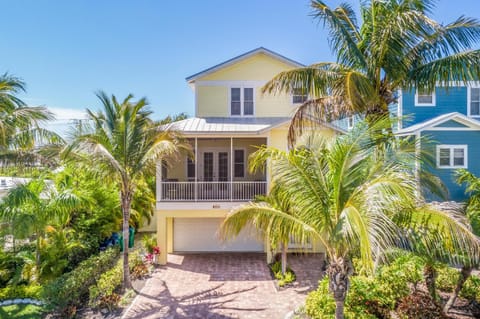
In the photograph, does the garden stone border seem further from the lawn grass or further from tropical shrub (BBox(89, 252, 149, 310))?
tropical shrub (BBox(89, 252, 149, 310))

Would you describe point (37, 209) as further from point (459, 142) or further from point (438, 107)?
point (438, 107)

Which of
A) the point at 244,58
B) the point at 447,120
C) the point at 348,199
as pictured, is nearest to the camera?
the point at 348,199

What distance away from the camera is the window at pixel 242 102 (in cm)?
1508

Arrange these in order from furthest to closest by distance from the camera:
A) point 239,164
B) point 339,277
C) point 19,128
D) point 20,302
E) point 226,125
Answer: point 239,164, point 226,125, point 19,128, point 20,302, point 339,277

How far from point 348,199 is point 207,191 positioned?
8.49 m

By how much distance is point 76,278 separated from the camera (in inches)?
340

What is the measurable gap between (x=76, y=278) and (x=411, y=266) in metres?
10.2

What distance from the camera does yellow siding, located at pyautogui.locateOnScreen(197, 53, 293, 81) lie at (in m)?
15.1

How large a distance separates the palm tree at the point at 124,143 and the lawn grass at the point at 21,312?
2.40 meters

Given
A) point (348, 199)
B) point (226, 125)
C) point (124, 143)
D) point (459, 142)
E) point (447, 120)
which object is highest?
point (447, 120)

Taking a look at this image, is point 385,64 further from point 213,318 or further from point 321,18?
point 213,318

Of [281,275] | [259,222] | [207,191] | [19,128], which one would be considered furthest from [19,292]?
[281,275]

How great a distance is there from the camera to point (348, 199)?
16.8 feet

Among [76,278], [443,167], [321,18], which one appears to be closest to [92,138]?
[76,278]
